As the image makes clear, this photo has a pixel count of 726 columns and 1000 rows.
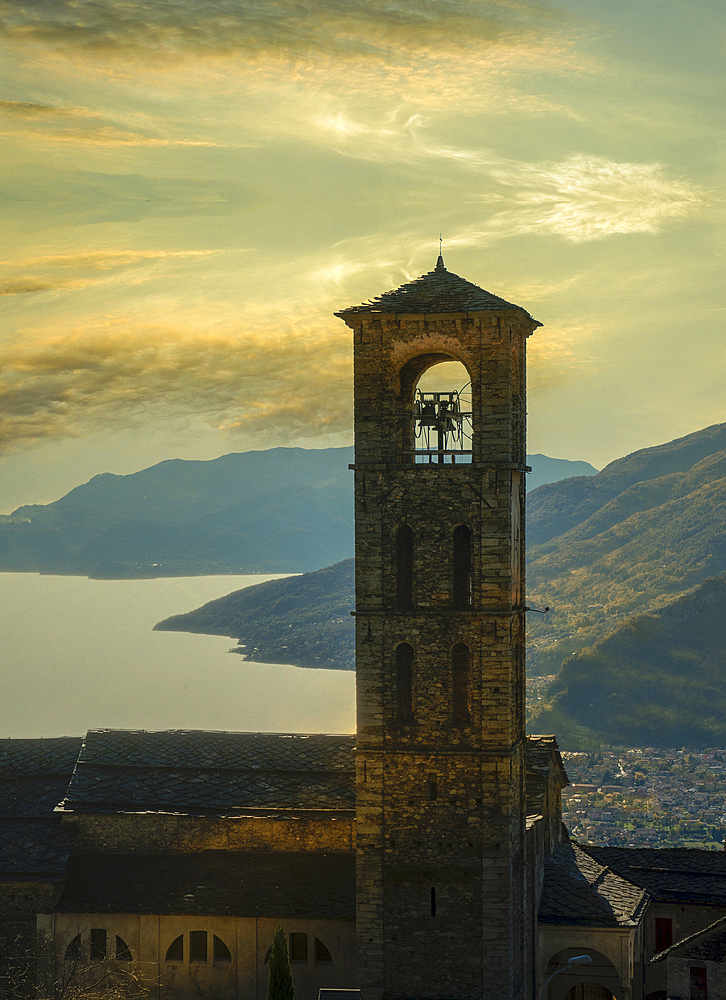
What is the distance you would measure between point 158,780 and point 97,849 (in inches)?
106

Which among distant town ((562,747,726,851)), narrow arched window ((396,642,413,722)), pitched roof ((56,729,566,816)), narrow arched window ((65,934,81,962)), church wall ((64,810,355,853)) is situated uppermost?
narrow arched window ((396,642,413,722))

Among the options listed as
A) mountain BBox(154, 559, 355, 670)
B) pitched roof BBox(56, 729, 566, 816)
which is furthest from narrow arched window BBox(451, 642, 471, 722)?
mountain BBox(154, 559, 355, 670)

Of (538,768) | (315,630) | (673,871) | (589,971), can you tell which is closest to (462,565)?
(538,768)

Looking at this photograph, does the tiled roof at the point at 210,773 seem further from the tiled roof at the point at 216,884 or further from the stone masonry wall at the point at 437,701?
the stone masonry wall at the point at 437,701

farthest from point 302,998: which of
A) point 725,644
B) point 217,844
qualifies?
point 725,644

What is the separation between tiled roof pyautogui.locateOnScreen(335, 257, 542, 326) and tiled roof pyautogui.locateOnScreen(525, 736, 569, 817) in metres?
14.3

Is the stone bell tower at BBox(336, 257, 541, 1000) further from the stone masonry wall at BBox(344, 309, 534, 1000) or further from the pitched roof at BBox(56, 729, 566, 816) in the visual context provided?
the pitched roof at BBox(56, 729, 566, 816)

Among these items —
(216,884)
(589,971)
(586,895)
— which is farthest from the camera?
(586,895)

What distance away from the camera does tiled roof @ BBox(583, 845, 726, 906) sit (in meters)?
38.7

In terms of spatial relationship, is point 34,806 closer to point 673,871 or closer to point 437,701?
point 437,701

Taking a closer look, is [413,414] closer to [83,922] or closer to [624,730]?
[83,922]

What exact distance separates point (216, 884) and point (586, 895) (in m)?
10.9

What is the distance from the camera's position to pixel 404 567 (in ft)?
103

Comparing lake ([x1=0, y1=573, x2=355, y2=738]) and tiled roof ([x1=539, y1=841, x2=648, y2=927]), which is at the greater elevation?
lake ([x1=0, y1=573, x2=355, y2=738])
